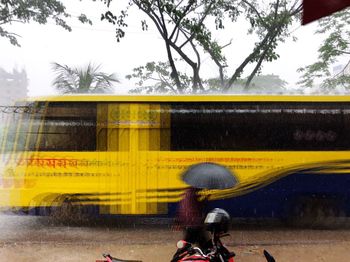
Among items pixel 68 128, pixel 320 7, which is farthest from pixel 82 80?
pixel 320 7

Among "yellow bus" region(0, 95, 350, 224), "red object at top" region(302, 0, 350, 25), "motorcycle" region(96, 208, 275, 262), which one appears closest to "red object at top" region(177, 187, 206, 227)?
"motorcycle" region(96, 208, 275, 262)

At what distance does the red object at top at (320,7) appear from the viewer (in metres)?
1.25

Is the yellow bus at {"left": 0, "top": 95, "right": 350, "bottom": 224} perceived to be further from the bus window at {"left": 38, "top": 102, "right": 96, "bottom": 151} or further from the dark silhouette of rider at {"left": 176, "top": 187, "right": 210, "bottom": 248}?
the dark silhouette of rider at {"left": 176, "top": 187, "right": 210, "bottom": 248}

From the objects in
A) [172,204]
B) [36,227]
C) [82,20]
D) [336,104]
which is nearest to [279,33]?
[336,104]

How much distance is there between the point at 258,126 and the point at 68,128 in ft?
11.5

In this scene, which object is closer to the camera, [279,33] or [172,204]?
[172,204]

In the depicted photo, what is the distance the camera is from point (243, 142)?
27.6ft

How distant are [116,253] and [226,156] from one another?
2.69 m

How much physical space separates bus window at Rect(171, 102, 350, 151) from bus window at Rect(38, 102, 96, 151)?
1530 mm

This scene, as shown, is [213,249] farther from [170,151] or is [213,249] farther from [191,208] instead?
[170,151]

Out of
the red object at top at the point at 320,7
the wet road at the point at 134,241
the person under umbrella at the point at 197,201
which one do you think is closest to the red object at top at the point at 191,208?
the person under umbrella at the point at 197,201

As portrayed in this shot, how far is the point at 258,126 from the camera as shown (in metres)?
8.48

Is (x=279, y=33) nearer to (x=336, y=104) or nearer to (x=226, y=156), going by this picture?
(x=336, y=104)

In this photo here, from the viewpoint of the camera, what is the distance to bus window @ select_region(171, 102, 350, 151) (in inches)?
331
